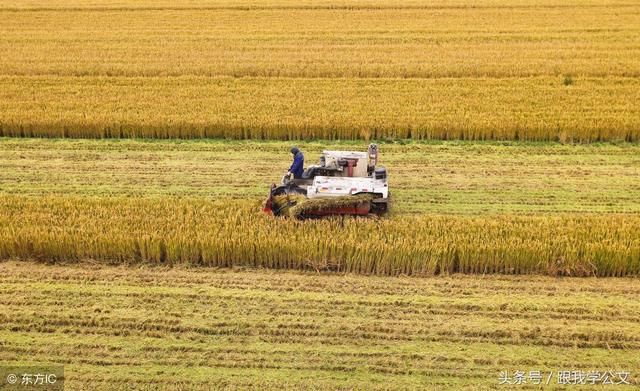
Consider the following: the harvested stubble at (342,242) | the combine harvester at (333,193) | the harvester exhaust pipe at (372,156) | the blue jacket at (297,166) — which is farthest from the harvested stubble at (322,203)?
the harvester exhaust pipe at (372,156)

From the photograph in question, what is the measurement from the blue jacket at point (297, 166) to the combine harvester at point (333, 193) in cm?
10

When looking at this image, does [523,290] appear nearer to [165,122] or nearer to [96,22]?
[165,122]

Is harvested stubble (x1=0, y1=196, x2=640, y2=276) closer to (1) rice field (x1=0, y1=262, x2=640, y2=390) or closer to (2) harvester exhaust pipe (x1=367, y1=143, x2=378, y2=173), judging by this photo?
(1) rice field (x1=0, y1=262, x2=640, y2=390)

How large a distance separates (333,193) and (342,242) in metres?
1.21

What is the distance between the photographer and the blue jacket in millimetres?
13867

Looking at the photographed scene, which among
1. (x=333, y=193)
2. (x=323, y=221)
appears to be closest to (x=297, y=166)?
(x=333, y=193)

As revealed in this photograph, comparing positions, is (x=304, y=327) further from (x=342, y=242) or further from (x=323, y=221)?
(x=323, y=221)

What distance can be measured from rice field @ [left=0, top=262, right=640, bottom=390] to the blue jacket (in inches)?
97.7

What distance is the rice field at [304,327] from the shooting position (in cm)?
989

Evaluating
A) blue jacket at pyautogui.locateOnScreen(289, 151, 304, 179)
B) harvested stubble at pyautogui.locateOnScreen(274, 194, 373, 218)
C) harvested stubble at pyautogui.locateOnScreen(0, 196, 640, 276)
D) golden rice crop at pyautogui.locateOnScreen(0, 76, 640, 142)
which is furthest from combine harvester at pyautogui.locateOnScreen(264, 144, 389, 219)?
golden rice crop at pyautogui.locateOnScreen(0, 76, 640, 142)

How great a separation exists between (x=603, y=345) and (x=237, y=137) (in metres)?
11.0

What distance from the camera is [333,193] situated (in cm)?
1323

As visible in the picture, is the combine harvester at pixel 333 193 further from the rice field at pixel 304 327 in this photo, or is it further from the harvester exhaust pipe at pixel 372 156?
the rice field at pixel 304 327

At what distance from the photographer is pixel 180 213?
13.6 meters
